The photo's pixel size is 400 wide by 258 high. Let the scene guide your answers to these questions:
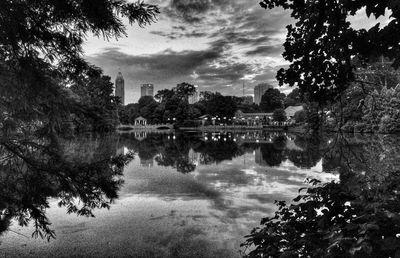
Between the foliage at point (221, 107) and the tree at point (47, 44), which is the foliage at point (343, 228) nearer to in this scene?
the tree at point (47, 44)

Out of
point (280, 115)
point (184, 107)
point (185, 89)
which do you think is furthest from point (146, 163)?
point (185, 89)

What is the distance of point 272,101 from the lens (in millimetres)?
98688

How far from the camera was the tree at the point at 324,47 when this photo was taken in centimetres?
275

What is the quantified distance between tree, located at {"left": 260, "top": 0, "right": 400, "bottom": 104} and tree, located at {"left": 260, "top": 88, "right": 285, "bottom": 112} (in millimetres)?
98021

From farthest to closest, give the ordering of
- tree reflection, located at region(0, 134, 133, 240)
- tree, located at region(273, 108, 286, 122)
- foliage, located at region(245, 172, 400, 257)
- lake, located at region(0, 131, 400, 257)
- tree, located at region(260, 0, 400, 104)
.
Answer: tree, located at region(273, 108, 286, 122), lake, located at region(0, 131, 400, 257), tree reflection, located at region(0, 134, 133, 240), tree, located at region(260, 0, 400, 104), foliage, located at region(245, 172, 400, 257)

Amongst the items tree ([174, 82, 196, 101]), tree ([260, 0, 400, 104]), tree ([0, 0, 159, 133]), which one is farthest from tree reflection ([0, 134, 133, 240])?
tree ([174, 82, 196, 101])

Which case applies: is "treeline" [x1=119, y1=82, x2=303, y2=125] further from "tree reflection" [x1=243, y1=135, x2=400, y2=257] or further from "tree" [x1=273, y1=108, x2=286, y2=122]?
"tree reflection" [x1=243, y1=135, x2=400, y2=257]

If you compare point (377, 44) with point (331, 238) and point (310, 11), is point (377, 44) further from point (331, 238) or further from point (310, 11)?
point (331, 238)

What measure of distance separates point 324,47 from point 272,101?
98.5 meters

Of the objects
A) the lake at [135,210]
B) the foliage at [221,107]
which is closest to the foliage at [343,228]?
the lake at [135,210]

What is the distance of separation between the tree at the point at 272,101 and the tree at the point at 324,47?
98.0 meters

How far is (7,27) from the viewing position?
2766mm

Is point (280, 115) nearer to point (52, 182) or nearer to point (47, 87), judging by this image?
point (52, 182)

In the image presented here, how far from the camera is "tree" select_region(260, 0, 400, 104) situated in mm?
2755
